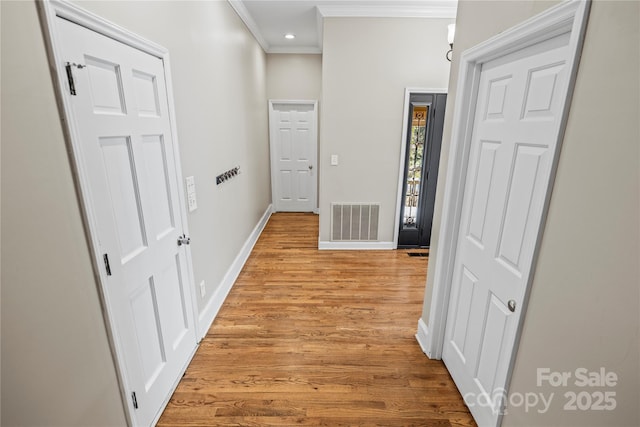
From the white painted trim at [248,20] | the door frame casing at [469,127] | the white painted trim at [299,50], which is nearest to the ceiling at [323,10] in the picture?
the white painted trim at [248,20]

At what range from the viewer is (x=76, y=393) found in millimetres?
1095

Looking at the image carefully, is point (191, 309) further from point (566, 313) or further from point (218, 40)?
point (218, 40)

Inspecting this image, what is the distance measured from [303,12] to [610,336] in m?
3.94

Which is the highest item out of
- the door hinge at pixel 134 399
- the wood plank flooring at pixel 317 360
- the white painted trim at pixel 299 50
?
the white painted trim at pixel 299 50

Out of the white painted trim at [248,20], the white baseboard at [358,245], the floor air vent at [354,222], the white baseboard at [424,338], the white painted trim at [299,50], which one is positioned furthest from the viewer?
the white painted trim at [299,50]

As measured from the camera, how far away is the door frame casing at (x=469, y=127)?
955 millimetres

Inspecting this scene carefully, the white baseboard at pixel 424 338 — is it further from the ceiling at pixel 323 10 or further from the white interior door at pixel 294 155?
the white interior door at pixel 294 155

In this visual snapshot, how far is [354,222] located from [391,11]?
8.42 feet

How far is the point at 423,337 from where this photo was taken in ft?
7.35

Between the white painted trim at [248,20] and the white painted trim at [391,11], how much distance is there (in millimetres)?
850

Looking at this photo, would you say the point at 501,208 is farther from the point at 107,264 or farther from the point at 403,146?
the point at 403,146

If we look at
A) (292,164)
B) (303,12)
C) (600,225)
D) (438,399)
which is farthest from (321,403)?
(292,164)

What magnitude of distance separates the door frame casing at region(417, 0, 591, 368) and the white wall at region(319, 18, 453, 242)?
80.0 inches

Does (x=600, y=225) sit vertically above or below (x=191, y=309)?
above
